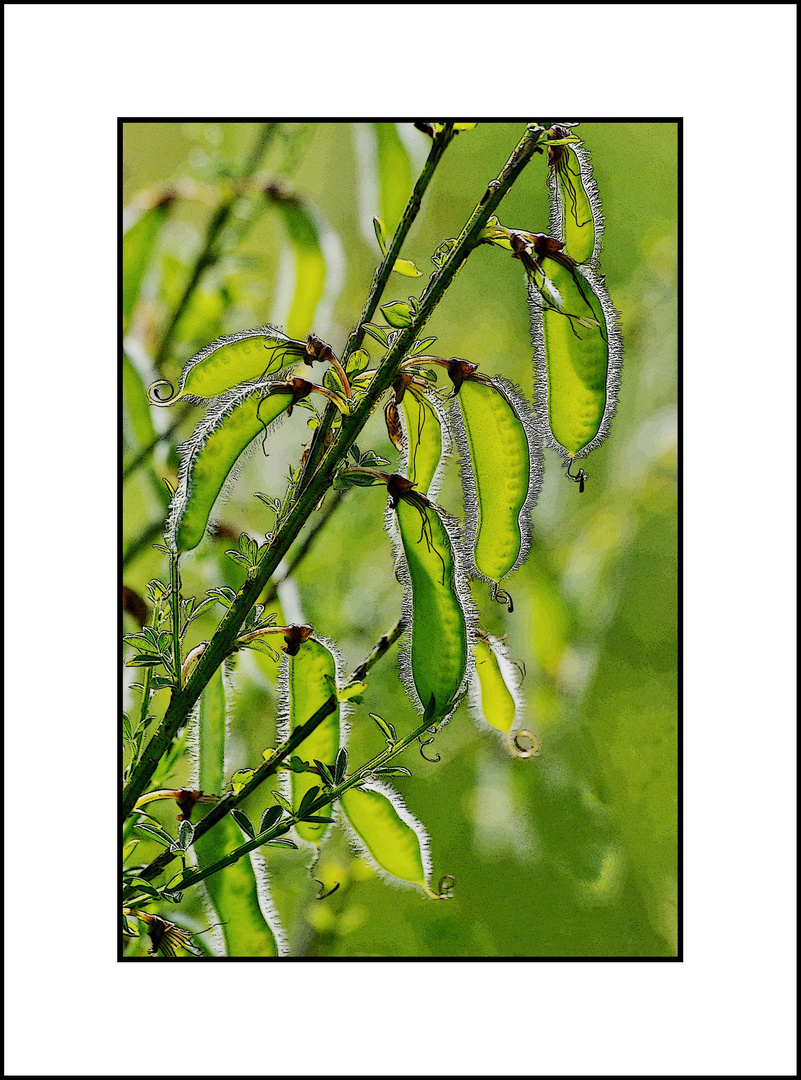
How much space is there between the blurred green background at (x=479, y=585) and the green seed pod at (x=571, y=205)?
0.16 metres

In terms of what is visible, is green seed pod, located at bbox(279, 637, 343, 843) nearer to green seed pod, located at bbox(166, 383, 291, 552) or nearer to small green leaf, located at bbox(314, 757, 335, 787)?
small green leaf, located at bbox(314, 757, 335, 787)

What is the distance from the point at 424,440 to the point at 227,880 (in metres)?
0.60

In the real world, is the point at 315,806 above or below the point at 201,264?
below

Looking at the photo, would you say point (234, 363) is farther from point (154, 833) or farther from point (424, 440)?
point (154, 833)

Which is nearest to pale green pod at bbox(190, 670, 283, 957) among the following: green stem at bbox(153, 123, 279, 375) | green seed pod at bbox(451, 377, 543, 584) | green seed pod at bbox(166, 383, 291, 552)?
green seed pod at bbox(166, 383, 291, 552)

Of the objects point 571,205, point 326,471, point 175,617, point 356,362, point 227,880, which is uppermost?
point 571,205

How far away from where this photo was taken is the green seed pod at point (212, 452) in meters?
0.94

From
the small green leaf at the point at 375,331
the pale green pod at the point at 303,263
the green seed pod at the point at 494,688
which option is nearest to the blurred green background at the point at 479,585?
the pale green pod at the point at 303,263

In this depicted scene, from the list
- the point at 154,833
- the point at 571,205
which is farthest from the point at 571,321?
the point at 154,833

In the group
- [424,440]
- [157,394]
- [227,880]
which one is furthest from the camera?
[157,394]

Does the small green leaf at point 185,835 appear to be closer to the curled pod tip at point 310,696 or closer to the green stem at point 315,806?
the green stem at point 315,806

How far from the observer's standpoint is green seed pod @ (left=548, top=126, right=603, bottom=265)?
41.9 inches

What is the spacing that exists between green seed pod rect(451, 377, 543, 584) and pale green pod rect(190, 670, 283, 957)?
0.38 metres

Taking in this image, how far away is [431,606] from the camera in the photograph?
97 cm
